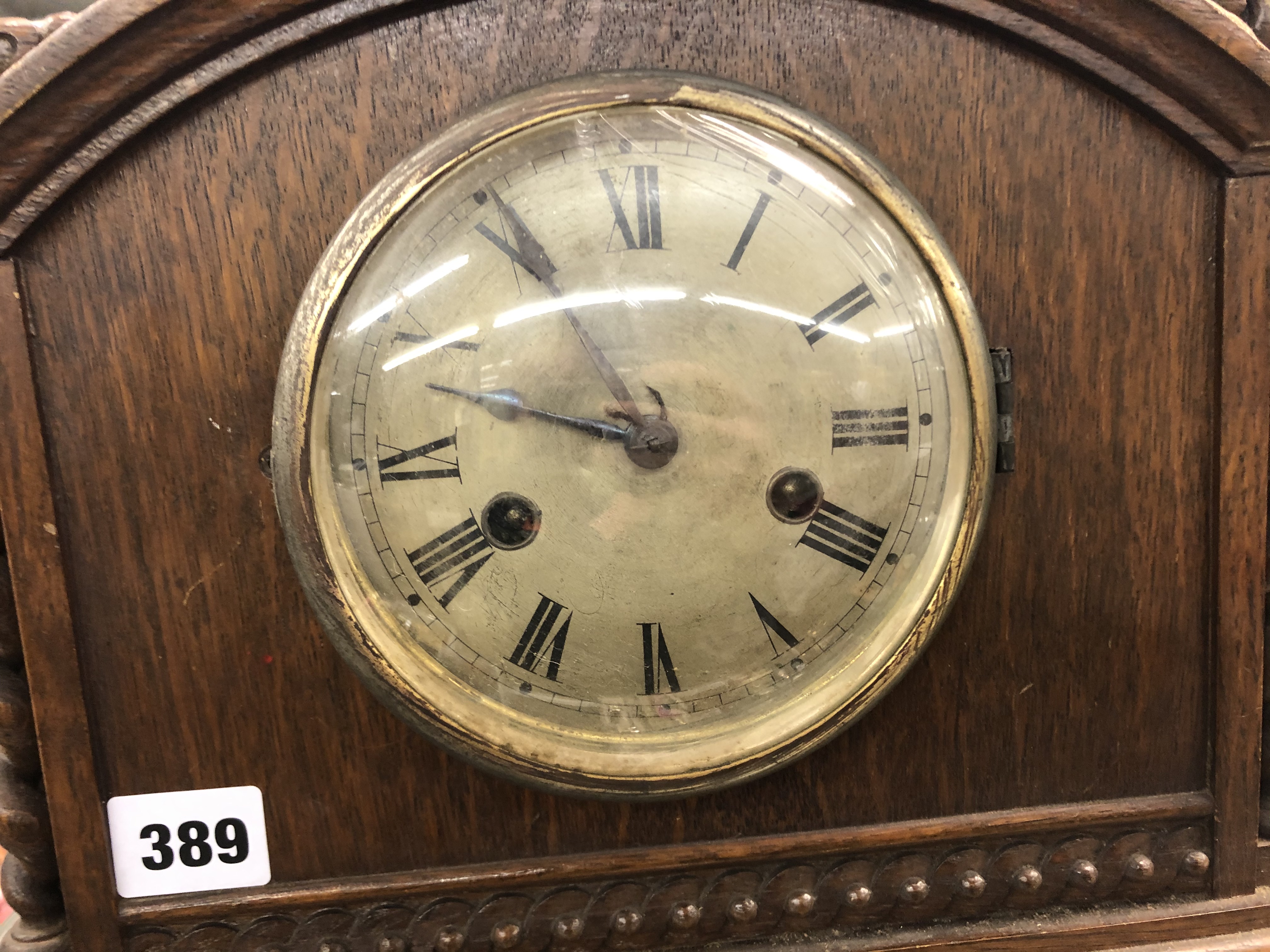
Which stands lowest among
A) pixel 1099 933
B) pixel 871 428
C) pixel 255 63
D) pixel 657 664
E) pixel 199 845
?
pixel 1099 933

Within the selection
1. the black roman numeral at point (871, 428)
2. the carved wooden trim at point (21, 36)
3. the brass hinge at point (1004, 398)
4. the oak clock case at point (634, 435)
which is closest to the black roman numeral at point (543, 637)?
the oak clock case at point (634, 435)

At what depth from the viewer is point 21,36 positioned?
480 mm

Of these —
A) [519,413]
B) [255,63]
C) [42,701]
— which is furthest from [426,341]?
[42,701]

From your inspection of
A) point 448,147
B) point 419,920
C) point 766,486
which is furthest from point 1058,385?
point 419,920

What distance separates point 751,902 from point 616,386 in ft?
1.25

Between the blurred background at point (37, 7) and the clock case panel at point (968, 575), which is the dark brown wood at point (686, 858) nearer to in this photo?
the clock case panel at point (968, 575)

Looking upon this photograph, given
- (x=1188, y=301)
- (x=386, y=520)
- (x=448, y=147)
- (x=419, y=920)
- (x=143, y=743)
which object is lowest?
(x=419, y=920)

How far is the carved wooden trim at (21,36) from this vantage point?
1.57ft

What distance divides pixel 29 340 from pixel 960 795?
711 millimetres

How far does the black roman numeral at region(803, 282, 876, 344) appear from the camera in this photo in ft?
1.70

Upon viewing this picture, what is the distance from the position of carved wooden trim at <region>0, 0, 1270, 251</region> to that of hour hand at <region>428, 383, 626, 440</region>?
0.24m

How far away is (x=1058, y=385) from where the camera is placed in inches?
Answer: 22.4

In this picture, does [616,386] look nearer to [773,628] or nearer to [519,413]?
[519,413]

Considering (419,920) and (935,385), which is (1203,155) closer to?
(935,385)
